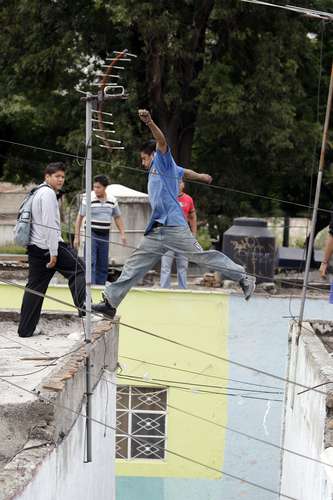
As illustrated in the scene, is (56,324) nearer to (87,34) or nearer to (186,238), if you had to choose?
(186,238)

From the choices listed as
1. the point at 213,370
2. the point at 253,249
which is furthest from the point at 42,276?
the point at 253,249

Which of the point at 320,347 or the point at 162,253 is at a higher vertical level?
the point at 162,253

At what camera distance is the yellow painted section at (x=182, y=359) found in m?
13.2

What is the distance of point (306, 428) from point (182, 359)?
4399mm

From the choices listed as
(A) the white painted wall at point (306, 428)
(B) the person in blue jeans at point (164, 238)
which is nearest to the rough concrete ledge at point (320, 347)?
(A) the white painted wall at point (306, 428)

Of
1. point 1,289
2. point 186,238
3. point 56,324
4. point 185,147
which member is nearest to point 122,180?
point 185,147

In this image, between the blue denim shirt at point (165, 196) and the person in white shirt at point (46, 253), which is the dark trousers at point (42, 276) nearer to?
the person in white shirt at point (46, 253)

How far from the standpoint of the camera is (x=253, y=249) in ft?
48.5

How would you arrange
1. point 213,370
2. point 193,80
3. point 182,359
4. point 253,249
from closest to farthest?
point 182,359, point 213,370, point 253,249, point 193,80

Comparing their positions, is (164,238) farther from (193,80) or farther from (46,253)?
(193,80)

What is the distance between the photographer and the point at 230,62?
20203 mm

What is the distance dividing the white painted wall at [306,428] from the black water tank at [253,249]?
417 centimetres

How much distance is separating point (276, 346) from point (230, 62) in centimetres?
796

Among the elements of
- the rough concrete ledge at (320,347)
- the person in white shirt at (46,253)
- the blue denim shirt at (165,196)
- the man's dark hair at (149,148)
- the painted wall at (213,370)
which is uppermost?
the man's dark hair at (149,148)
